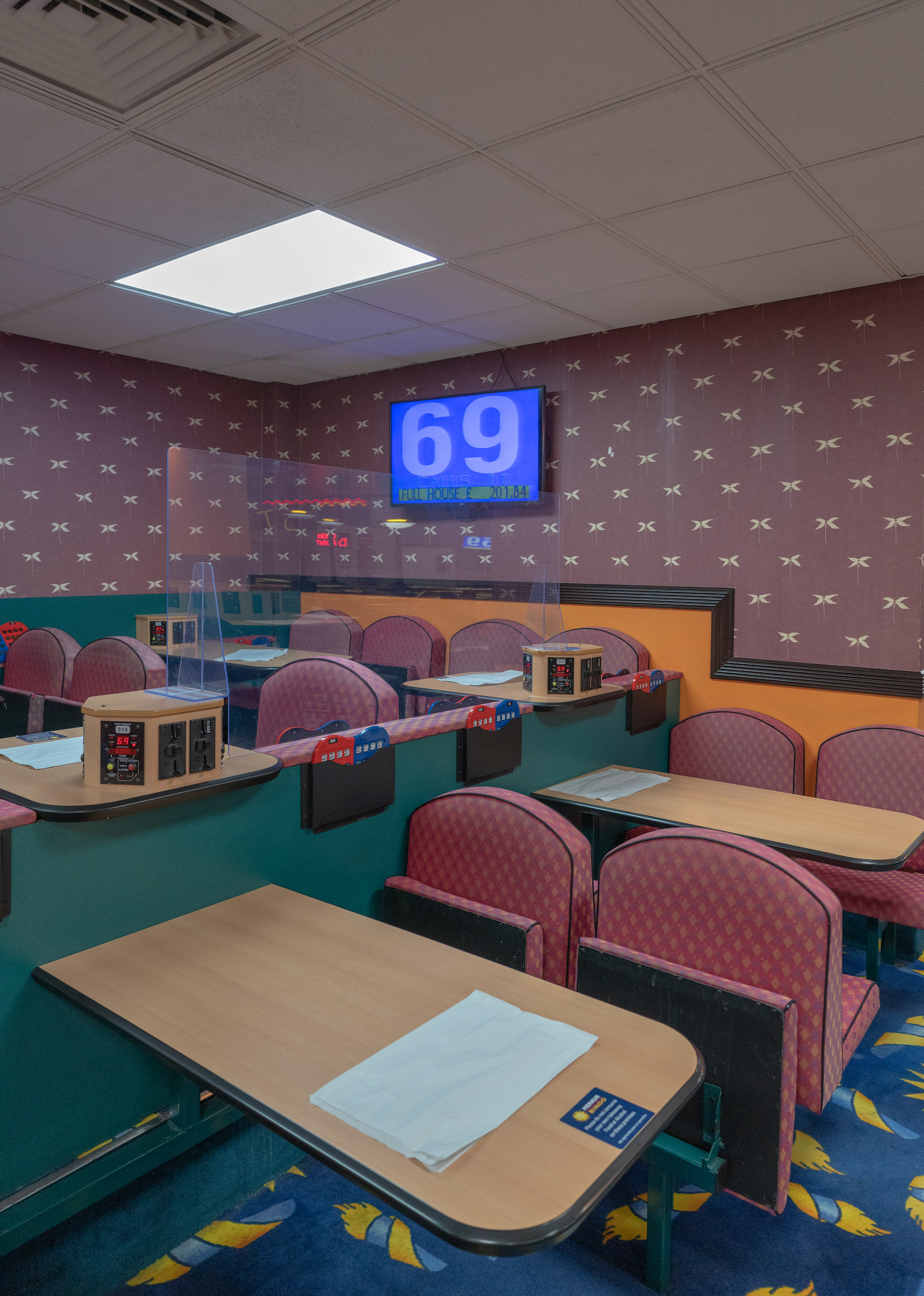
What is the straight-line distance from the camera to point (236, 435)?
20.4ft

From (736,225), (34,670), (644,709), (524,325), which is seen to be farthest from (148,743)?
(524,325)

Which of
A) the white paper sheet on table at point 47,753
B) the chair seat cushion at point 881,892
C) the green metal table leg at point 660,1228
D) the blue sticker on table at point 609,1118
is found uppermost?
the white paper sheet on table at point 47,753

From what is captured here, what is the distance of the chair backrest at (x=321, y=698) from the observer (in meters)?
2.82

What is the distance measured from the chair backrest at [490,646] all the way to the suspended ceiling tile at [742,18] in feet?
6.86

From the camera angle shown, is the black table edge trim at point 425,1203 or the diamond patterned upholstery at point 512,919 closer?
the black table edge trim at point 425,1203

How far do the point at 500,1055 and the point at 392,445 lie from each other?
4.96 metres

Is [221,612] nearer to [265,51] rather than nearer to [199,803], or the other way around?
[199,803]

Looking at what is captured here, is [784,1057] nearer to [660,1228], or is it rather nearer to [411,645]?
[660,1228]

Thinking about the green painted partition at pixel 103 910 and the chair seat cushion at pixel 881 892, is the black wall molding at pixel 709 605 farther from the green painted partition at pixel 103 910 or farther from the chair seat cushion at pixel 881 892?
the green painted partition at pixel 103 910

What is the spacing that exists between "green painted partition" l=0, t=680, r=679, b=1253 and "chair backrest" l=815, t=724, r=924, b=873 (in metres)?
2.18

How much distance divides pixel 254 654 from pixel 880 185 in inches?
107

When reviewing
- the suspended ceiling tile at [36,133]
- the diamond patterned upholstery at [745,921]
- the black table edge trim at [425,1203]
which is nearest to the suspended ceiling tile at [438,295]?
the suspended ceiling tile at [36,133]

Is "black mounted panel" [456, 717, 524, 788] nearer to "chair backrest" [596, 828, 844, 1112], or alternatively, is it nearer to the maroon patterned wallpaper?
"chair backrest" [596, 828, 844, 1112]

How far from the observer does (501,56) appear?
211cm
